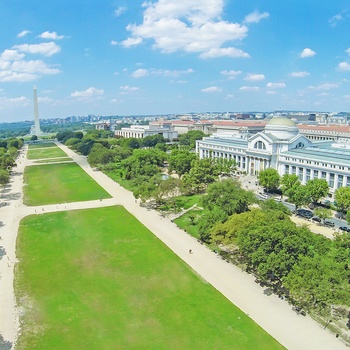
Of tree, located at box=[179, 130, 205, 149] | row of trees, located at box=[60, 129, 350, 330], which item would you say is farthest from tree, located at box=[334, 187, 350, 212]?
tree, located at box=[179, 130, 205, 149]

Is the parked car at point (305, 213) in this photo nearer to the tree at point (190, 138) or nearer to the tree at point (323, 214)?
the tree at point (323, 214)

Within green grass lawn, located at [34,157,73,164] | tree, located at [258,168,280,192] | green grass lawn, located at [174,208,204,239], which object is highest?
tree, located at [258,168,280,192]

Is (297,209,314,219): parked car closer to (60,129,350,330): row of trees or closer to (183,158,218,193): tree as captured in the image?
(60,129,350,330): row of trees

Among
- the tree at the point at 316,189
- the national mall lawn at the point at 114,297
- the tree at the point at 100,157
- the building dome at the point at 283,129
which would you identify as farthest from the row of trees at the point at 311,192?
the tree at the point at 100,157

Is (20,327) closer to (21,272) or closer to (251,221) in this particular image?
(21,272)

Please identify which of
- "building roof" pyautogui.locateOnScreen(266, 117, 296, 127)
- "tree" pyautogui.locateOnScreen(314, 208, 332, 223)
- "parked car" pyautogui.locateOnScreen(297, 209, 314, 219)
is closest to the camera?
"tree" pyautogui.locateOnScreen(314, 208, 332, 223)

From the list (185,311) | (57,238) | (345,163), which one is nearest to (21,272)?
(57,238)

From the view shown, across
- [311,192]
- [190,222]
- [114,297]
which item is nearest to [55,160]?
[190,222]

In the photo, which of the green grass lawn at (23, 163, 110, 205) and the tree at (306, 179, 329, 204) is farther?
the green grass lawn at (23, 163, 110, 205)
